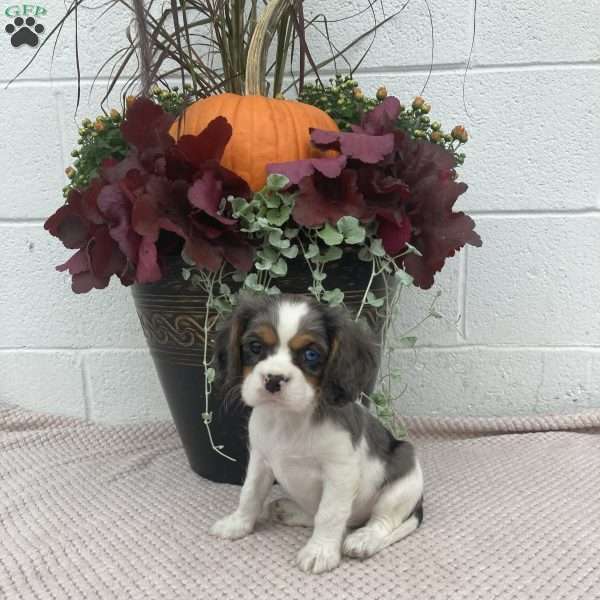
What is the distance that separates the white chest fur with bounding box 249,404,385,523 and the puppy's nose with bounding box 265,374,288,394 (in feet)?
0.38

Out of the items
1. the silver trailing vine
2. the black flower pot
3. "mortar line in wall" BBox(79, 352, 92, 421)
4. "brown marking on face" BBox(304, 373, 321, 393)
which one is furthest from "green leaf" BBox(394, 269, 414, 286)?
"mortar line in wall" BBox(79, 352, 92, 421)

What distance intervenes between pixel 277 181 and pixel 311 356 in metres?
0.37

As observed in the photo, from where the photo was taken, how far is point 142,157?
122 cm

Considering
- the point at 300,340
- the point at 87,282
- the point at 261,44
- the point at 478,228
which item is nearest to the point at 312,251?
the point at 300,340

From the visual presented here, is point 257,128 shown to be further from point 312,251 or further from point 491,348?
point 491,348

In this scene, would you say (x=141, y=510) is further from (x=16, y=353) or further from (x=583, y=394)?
(x=583, y=394)

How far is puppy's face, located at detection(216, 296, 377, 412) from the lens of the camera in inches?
38.5

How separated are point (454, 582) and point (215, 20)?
1.34 metres

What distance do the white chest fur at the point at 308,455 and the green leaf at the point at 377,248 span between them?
37cm

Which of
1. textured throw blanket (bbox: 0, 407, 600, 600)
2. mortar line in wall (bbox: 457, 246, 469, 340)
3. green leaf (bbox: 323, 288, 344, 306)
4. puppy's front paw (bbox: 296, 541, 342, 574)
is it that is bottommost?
textured throw blanket (bbox: 0, 407, 600, 600)

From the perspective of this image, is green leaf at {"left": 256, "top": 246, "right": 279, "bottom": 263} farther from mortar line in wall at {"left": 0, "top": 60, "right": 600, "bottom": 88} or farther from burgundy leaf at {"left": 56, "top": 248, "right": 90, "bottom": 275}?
mortar line in wall at {"left": 0, "top": 60, "right": 600, "bottom": 88}

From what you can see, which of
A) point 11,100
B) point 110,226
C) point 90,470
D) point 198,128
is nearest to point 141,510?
point 90,470

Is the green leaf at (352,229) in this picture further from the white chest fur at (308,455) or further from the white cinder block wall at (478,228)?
the white cinder block wall at (478,228)

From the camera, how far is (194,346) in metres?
1.33
